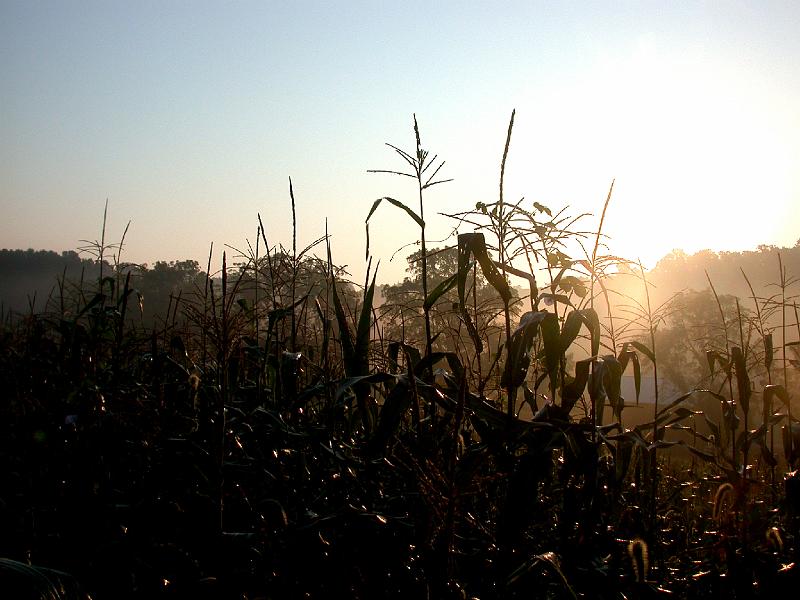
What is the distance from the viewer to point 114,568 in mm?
2498

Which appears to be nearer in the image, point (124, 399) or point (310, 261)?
point (124, 399)

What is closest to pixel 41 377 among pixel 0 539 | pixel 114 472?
pixel 114 472

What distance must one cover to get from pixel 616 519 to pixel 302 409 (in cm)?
169

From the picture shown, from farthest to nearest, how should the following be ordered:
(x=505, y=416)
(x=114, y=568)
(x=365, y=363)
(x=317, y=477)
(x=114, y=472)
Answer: (x=114, y=472)
(x=317, y=477)
(x=365, y=363)
(x=114, y=568)
(x=505, y=416)

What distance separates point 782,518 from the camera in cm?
423

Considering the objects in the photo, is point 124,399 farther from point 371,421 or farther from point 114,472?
point 371,421

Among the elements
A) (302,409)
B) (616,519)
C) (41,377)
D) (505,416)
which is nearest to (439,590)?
(505,416)

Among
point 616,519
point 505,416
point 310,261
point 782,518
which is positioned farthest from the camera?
point 782,518

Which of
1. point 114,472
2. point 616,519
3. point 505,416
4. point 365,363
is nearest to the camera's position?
point 505,416

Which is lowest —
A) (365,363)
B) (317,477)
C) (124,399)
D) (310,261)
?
(317,477)

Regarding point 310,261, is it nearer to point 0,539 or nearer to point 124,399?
point 124,399

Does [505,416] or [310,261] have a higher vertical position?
[310,261]

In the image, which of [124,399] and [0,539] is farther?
[124,399]

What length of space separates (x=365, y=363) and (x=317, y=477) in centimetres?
59
